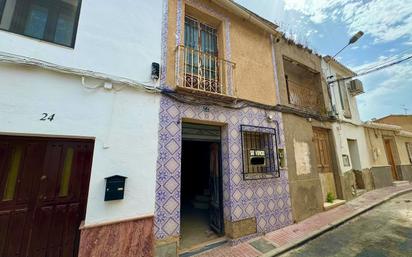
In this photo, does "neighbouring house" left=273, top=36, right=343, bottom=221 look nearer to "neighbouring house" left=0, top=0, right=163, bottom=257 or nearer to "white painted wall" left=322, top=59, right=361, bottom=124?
"white painted wall" left=322, top=59, right=361, bottom=124

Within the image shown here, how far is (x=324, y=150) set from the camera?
774 centimetres

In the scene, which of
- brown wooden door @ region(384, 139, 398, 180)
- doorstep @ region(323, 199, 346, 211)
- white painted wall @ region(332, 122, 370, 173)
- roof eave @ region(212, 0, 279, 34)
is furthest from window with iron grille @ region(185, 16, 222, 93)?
brown wooden door @ region(384, 139, 398, 180)

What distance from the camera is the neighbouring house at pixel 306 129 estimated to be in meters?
5.96

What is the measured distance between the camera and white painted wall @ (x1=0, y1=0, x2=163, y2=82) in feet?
9.84

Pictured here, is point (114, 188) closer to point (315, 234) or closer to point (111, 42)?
point (111, 42)

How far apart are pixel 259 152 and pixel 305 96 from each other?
16.1 ft

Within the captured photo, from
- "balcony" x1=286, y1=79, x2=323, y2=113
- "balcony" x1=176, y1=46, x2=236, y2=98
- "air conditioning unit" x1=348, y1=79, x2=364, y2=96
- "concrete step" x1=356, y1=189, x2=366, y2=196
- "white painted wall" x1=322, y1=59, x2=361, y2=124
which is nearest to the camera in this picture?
"balcony" x1=176, y1=46, x2=236, y2=98

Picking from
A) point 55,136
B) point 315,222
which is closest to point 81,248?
point 55,136

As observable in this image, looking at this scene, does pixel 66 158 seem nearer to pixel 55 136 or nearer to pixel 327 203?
pixel 55 136

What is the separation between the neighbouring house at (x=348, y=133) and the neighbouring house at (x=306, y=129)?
0.53 metres

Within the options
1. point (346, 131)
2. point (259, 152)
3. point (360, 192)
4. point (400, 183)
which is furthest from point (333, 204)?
point (400, 183)

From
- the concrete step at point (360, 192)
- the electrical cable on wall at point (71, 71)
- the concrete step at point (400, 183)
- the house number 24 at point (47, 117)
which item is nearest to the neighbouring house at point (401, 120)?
the concrete step at point (400, 183)

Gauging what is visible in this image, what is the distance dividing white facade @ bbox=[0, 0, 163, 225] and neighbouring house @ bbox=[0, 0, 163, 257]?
2cm

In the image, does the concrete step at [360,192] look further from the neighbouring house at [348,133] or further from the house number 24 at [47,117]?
the house number 24 at [47,117]
